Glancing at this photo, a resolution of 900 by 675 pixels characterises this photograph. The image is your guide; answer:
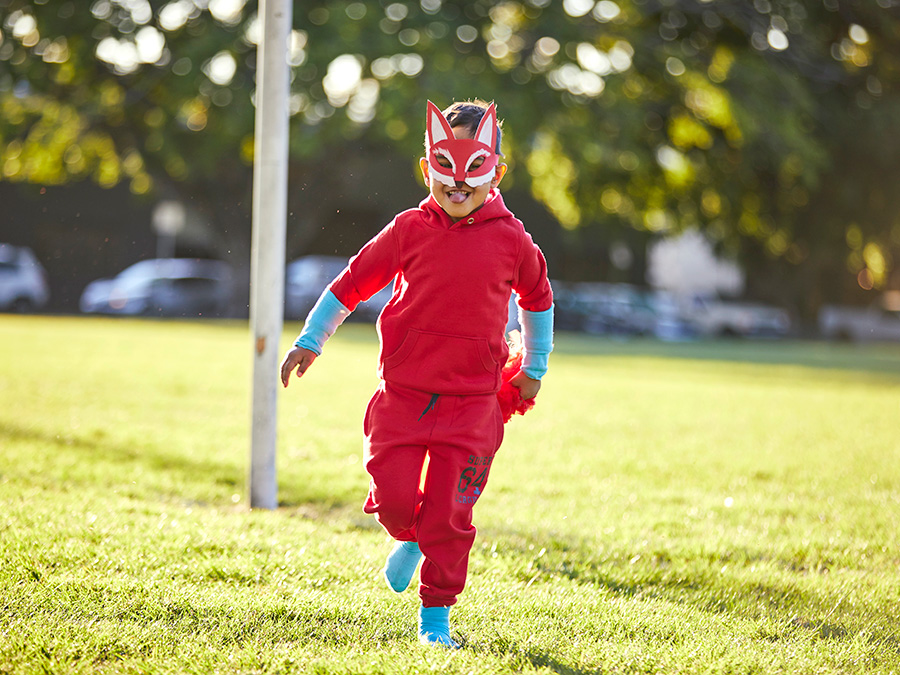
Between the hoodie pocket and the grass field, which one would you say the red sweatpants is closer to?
the hoodie pocket

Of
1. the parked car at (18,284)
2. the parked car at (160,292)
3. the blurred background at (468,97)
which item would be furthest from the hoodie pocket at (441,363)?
the parked car at (18,284)

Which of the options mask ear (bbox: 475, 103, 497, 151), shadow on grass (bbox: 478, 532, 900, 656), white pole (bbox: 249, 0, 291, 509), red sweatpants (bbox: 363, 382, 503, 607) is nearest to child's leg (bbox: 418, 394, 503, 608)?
red sweatpants (bbox: 363, 382, 503, 607)

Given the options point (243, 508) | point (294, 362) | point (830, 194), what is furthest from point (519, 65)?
point (294, 362)

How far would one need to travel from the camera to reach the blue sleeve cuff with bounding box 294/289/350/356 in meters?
3.22

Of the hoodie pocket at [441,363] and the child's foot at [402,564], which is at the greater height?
the hoodie pocket at [441,363]

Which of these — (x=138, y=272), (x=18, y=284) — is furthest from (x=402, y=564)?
(x=138, y=272)

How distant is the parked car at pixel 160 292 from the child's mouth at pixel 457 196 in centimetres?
2567

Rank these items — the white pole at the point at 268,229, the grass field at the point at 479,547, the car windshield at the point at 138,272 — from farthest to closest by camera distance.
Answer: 1. the car windshield at the point at 138,272
2. the white pole at the point at 268,229
3. the grass field at the point at 479,547

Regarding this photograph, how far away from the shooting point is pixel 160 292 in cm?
2850

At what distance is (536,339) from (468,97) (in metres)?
14.6

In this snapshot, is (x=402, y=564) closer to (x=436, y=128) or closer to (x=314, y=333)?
(x=314, y=333)

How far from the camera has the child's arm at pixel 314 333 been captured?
3178 millimetres

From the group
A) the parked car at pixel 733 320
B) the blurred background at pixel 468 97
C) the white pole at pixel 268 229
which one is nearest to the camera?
the white pole at pixel 268 229

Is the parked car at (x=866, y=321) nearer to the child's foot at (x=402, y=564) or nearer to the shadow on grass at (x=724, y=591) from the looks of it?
the shadow on grass at (x=724, y=591)
